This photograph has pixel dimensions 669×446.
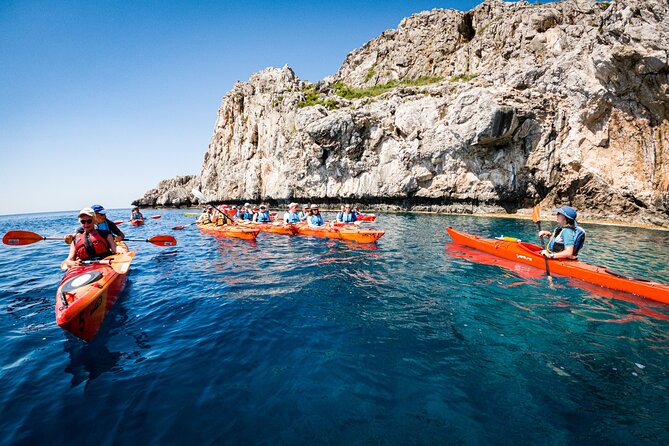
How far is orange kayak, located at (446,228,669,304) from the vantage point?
20.7 feet

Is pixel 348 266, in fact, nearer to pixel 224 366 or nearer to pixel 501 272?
pixel 501 272

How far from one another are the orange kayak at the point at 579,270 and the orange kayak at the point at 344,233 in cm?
450

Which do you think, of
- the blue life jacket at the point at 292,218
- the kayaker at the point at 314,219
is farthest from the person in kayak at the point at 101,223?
the blue life jacket at the point at 292,218

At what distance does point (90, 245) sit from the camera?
22.1 feet

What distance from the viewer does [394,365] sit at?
157 inches

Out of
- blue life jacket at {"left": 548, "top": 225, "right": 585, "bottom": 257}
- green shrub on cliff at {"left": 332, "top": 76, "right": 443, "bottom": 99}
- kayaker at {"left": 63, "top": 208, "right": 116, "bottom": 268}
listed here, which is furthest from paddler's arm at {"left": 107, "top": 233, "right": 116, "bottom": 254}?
green shrub on cliff at {"left": 332, "top": 76, "right": 443, "bottom": 99}

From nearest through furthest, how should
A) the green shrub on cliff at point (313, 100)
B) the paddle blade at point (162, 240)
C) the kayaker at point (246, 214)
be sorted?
the paddle blade at point (162, 240) < the kayaker at point (246, 214) < the green shrub on cliff at point (313, 100)

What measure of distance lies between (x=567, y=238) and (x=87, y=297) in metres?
11.2

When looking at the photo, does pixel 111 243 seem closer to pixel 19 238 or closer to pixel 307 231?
pixel 19 238

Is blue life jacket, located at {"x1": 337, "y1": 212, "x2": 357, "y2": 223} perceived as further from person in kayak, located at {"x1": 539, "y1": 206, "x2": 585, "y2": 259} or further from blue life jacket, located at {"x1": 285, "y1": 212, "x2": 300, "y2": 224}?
person in kayak, located at {"x1": 539, "y1": 206, "x2": 585, "y2": 259}

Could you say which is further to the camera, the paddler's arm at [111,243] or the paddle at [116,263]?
the paddler's arm at [111,243]

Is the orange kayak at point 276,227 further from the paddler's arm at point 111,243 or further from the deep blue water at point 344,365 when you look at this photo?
the paddler's arm at point 111,243

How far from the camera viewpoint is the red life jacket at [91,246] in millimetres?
6688

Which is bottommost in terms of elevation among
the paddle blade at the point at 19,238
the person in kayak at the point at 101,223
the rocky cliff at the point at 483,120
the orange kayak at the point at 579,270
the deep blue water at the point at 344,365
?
the deep blue water at the point at 344,365
